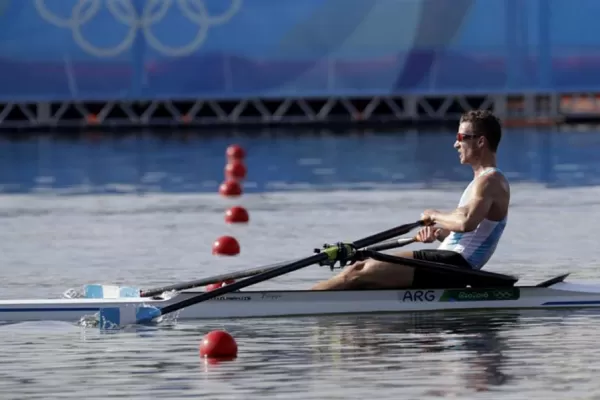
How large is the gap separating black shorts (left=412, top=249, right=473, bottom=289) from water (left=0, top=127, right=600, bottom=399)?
0.25 meters

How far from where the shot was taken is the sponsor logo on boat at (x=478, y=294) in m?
13.5

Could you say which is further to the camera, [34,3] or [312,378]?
[34,3]

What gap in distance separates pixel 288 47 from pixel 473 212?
26041 mm

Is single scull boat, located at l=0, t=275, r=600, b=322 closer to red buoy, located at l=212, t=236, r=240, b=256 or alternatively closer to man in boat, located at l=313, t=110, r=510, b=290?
man in boat, located at l=313, t=110, r=510, b=290

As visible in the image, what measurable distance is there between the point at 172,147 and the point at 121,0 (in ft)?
16.7

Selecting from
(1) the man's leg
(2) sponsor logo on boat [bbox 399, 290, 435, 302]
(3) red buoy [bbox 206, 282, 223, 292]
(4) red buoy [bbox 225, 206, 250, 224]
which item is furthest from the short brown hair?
(4) red buoy [bbox 225, 206, 250, 224]

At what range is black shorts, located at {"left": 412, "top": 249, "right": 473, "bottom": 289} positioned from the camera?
13484mm

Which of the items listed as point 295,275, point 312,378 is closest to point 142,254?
point 295,275

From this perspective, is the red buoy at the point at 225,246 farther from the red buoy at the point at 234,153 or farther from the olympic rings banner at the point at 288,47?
the olympic rings banner at the point at 288,47

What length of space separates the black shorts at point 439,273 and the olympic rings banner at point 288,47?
84.3 feet

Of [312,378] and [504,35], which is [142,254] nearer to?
[312,378]

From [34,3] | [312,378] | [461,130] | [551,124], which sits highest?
[34,3]

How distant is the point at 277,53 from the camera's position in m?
39.3

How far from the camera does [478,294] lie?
44.4ft
